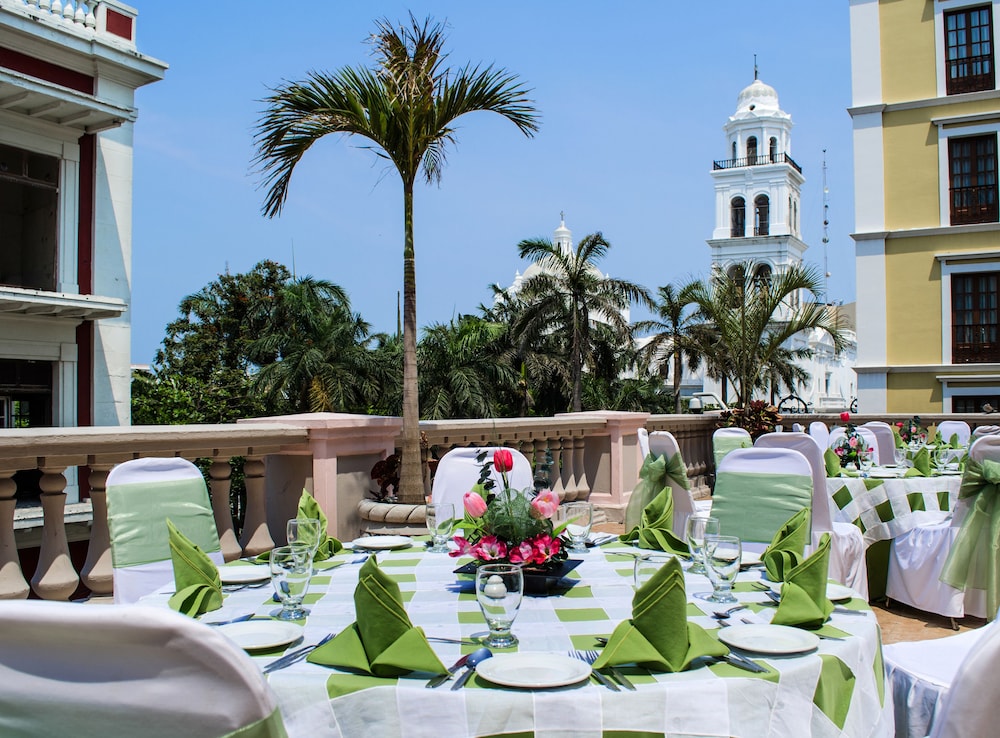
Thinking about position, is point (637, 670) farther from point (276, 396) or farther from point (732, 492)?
point (276, 396)

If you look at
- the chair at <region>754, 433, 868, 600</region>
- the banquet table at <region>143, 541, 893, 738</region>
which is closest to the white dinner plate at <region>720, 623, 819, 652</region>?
the banquet table at <region>143, 541, 893, 738</region>

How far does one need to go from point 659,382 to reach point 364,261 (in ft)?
68.3

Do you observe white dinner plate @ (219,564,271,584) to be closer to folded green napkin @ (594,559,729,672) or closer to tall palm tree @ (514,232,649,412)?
folded green napkin @ (594,559,729,672)

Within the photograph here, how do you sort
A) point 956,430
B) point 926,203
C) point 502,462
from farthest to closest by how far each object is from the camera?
point 926,203, point 956,430, point 502,462

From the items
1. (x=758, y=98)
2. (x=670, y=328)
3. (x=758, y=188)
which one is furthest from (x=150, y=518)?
(x=758, y=98)

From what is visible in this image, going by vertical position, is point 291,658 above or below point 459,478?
below

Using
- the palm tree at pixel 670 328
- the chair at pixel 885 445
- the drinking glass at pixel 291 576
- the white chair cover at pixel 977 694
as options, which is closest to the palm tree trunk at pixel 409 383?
the drinking glass at pixel 291 576

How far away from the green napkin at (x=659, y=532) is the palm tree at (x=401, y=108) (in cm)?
246

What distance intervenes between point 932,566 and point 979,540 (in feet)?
1.73

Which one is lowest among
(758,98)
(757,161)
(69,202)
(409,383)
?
(409,383)

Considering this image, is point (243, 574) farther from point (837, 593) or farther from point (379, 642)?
point (837, 593)

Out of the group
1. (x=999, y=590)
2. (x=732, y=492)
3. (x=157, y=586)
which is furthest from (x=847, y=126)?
(x=157, y=586)

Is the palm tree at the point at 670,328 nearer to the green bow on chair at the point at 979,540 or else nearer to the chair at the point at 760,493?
the green bow on chair at the point at 979,540

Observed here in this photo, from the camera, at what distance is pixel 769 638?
6.14 ft
